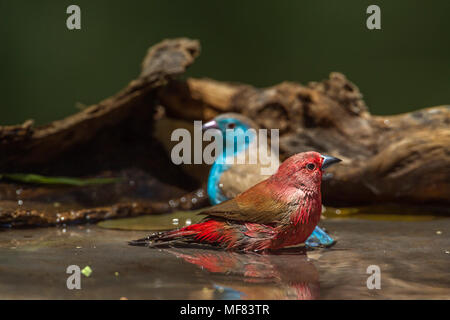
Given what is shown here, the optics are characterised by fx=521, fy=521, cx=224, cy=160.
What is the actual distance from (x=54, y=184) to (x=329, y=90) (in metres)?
2.87

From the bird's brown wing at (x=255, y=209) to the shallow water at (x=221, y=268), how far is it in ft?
0.70

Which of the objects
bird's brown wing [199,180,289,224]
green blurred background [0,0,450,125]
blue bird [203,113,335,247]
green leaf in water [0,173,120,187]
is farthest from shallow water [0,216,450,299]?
green blurred background [0,0,450,125]

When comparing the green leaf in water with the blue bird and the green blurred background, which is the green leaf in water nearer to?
the blue bird

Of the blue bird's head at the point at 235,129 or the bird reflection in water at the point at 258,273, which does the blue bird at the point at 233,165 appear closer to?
the blue bird's head at the point at 235,129

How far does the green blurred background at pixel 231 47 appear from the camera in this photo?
257 inches

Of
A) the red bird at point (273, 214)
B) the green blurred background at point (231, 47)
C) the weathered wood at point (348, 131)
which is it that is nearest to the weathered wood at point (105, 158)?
the weathered wood at point (348, 131)

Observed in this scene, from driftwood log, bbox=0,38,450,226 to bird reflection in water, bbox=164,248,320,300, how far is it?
1900mm

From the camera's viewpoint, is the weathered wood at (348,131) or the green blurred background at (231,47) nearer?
the weathered wood at (348,131)

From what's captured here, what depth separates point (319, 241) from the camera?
334 cm

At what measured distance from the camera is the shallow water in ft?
6.94

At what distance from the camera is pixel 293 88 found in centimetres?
542

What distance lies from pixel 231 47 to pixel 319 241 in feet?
13.7
